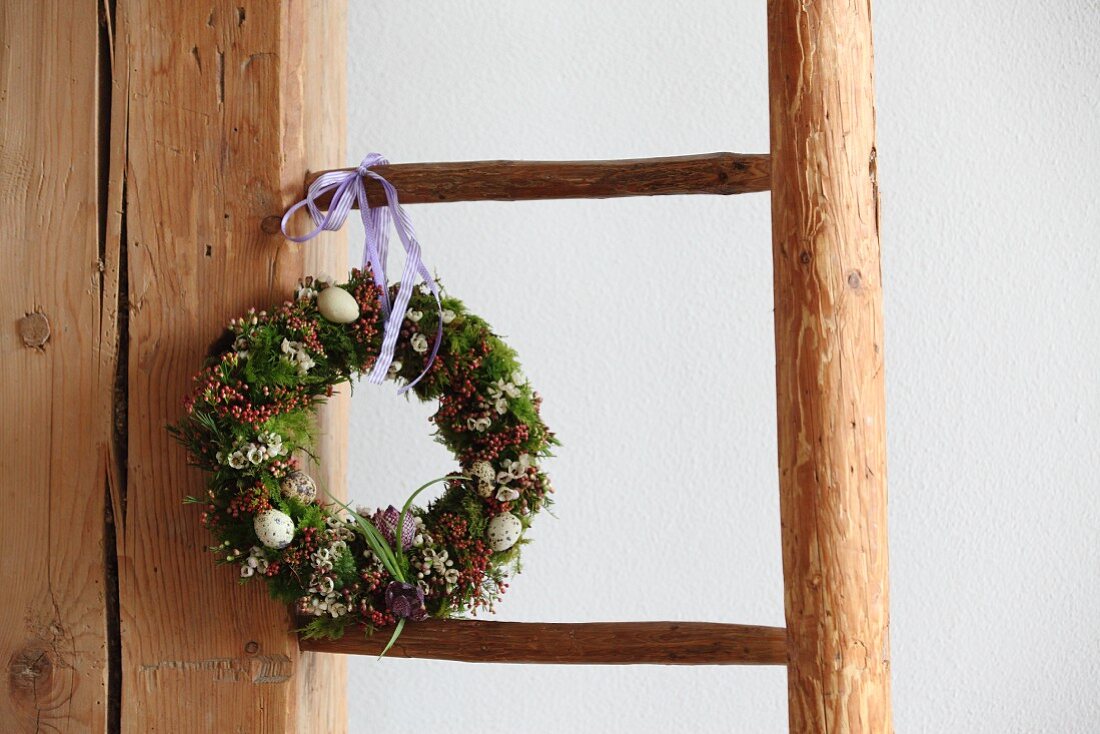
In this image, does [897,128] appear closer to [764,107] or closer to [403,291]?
[764,107]

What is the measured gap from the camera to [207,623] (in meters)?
1.12

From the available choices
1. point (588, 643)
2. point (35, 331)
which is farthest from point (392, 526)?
point (35, 331)

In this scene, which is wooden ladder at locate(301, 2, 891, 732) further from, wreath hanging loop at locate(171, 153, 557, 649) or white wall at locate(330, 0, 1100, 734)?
white wall at locate(330, 0, 1100, 734)

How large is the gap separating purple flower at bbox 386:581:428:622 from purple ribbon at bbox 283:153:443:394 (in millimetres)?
227

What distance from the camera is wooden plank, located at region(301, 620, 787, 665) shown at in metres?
1.07

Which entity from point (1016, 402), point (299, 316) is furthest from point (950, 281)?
point (299, 316)

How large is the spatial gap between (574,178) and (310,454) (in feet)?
1.42

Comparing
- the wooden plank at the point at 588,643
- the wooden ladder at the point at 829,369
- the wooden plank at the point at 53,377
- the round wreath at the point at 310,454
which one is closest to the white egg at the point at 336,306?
the round wreath at the point at 310,454

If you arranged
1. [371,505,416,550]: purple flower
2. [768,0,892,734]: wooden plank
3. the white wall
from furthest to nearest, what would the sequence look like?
the white wall < [371,505,416,550]: purple flower < [768,0,892,734]: wooden plank

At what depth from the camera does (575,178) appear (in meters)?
1.10

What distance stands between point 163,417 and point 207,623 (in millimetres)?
241

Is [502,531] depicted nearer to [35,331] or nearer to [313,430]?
[313,430]

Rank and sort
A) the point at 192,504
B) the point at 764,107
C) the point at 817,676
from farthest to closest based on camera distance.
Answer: the point at 764,107, the point at 192,504, the point at 817,676

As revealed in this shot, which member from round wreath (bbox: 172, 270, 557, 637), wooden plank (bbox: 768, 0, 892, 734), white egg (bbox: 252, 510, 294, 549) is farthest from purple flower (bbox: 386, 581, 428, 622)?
wooden plank (bbox: 768, 0, 892, 734)
